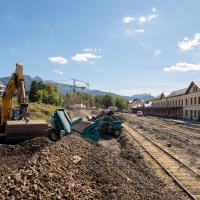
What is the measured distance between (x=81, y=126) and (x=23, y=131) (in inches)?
230

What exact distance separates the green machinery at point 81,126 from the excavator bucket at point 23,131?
1.76 meters

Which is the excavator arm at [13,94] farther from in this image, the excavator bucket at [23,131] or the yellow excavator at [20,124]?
the excavator bucket at [23,131]

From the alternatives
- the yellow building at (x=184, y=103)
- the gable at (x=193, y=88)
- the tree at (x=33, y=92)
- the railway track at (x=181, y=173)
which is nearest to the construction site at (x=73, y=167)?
the railway track at (x=181, y=173)

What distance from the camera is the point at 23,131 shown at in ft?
52.3

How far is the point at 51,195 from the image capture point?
7.89 m

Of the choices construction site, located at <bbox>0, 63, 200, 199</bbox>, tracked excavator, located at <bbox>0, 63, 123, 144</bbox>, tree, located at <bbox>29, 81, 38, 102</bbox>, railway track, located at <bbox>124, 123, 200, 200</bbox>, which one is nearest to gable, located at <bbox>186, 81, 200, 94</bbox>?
tree, located at <bbox>29, 81, 38, 102</bbox>

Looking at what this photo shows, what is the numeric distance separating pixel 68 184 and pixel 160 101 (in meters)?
101

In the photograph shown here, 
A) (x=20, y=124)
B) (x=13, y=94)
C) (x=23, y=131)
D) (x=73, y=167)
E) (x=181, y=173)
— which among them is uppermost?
(x=13, y=94)

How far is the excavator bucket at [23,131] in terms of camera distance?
15.6m

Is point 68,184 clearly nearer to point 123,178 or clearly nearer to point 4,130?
point 123,178

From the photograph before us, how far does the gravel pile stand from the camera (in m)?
7.98

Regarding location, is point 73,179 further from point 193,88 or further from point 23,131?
point 193,88

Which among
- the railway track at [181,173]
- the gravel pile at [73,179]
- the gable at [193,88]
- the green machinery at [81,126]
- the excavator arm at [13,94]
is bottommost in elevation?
the railway track at [181,173]

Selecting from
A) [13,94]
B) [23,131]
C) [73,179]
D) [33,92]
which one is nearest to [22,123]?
[23,131]
